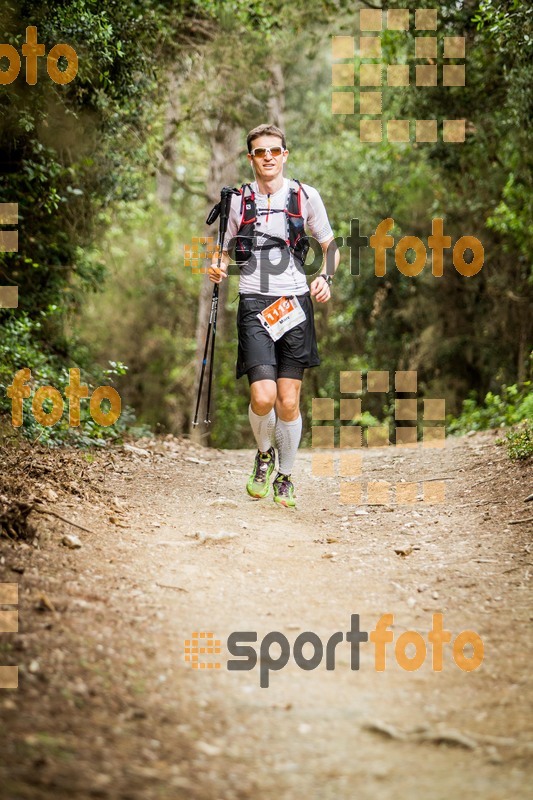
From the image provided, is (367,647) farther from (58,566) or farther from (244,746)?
(58,566)

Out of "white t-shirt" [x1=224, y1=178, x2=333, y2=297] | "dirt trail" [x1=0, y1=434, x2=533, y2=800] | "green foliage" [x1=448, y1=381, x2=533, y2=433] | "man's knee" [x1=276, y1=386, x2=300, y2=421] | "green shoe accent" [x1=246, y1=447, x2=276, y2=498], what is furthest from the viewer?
"green foliage" [x1=448, y1=381, x2=533, y2=433]

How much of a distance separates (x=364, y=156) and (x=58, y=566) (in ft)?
52.8

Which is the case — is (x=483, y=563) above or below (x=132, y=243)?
below

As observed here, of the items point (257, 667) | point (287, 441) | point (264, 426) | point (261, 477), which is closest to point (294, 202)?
point (264, 426)

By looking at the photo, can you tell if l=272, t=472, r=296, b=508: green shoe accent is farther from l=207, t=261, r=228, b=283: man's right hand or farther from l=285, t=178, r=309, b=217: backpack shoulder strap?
l=285, t=178, r=309, b=217: backpack shoulder strap

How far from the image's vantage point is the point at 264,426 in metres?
6.43

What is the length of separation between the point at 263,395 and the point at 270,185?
60.6 inches

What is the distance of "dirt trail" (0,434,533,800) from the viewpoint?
8.82 feet

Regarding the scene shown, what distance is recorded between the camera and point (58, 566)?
14.7ft

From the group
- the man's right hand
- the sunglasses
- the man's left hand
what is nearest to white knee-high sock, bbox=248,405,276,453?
the man's left hand

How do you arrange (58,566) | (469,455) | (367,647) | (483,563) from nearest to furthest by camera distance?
(367,647) < (58,566) < (483,563) < (469,455)

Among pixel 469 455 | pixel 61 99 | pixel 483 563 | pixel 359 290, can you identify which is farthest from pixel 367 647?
pixel 359 290

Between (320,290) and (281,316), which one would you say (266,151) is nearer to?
(320,290)

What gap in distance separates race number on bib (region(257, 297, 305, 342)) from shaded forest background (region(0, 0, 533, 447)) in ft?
8.11
